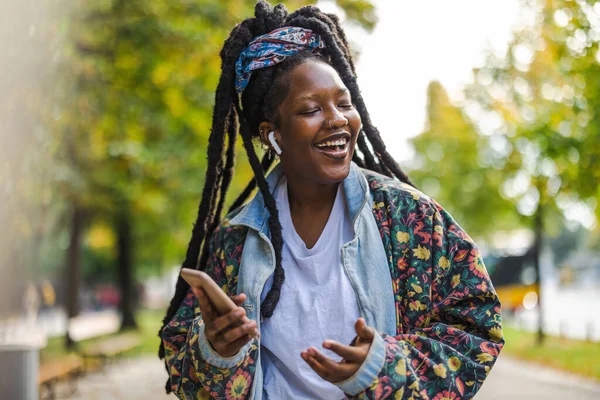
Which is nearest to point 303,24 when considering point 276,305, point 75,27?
point 276,305

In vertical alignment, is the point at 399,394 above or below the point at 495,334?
below

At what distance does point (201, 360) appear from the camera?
2.45 metres

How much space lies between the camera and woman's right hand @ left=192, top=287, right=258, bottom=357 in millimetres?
2227

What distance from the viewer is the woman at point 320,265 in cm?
235

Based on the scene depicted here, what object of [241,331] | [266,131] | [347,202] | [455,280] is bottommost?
[241,331]

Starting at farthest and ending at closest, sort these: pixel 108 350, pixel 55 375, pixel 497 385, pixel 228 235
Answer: pixel 108 350 → pixel 497 385 → pixel 55 375 → pixel 228 235

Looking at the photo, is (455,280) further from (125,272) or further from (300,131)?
(125,272)

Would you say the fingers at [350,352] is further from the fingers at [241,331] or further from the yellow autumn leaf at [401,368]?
the fingers at [241,331]

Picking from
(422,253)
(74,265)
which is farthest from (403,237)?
(74,265)

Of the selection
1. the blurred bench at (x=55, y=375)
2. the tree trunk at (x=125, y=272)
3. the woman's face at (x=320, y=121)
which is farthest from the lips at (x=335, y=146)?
the tree trunk at (x=125, y=272)

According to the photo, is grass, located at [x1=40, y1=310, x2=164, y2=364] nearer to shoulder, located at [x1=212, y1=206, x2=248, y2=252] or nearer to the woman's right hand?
shoulder, located at [x1=212, y1=206, x2=248, y2=252]

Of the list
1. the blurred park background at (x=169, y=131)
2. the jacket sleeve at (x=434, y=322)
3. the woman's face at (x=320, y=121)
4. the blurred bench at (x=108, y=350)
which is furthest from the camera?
the blurred bench at (x=108, y=350)

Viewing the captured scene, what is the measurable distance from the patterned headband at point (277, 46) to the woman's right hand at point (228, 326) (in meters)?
0.90

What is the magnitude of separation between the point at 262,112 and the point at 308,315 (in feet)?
2.64
